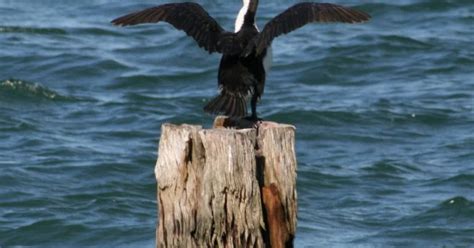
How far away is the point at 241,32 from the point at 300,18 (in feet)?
Result: 1.12

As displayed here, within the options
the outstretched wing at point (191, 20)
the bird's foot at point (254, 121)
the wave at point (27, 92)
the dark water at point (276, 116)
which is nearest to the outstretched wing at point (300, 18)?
the outstretched wing at point (191, 20)

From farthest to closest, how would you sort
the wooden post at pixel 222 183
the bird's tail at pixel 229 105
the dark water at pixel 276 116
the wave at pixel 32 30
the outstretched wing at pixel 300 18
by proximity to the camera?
the wave at pixel 32 30, the dark water at pixel 276 116, the outstretched wing at pixel 300 18, the bird's tail at pixel 229 105, the wooden post at pixel 222 183

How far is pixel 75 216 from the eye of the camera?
12.0m

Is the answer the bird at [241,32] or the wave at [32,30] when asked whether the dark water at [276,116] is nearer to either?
the wave at [32,30]

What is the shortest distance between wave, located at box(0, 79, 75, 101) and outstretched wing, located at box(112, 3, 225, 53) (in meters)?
8.20

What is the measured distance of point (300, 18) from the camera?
24.0ft

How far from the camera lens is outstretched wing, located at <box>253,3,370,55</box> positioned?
23.6 feet

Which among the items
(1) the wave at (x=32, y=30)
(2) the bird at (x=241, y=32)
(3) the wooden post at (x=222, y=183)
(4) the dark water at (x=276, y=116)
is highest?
(2) the bird at (x=241, y=32)

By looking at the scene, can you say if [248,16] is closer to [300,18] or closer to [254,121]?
[300,18]

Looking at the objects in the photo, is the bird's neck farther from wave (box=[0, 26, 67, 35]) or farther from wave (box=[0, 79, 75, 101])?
wave (box=[0, 26, 67, 35])

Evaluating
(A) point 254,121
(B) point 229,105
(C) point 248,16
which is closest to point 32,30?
(C) point 248,16

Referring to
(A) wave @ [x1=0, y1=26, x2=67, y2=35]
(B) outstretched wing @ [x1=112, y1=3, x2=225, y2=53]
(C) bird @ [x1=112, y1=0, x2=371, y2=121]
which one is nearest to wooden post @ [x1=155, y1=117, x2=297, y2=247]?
(C) bird @ [x1=112, y1=0, x2=371, y2=121]

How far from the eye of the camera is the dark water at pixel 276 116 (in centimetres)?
1185

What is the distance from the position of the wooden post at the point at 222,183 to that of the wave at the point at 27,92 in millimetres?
9405
